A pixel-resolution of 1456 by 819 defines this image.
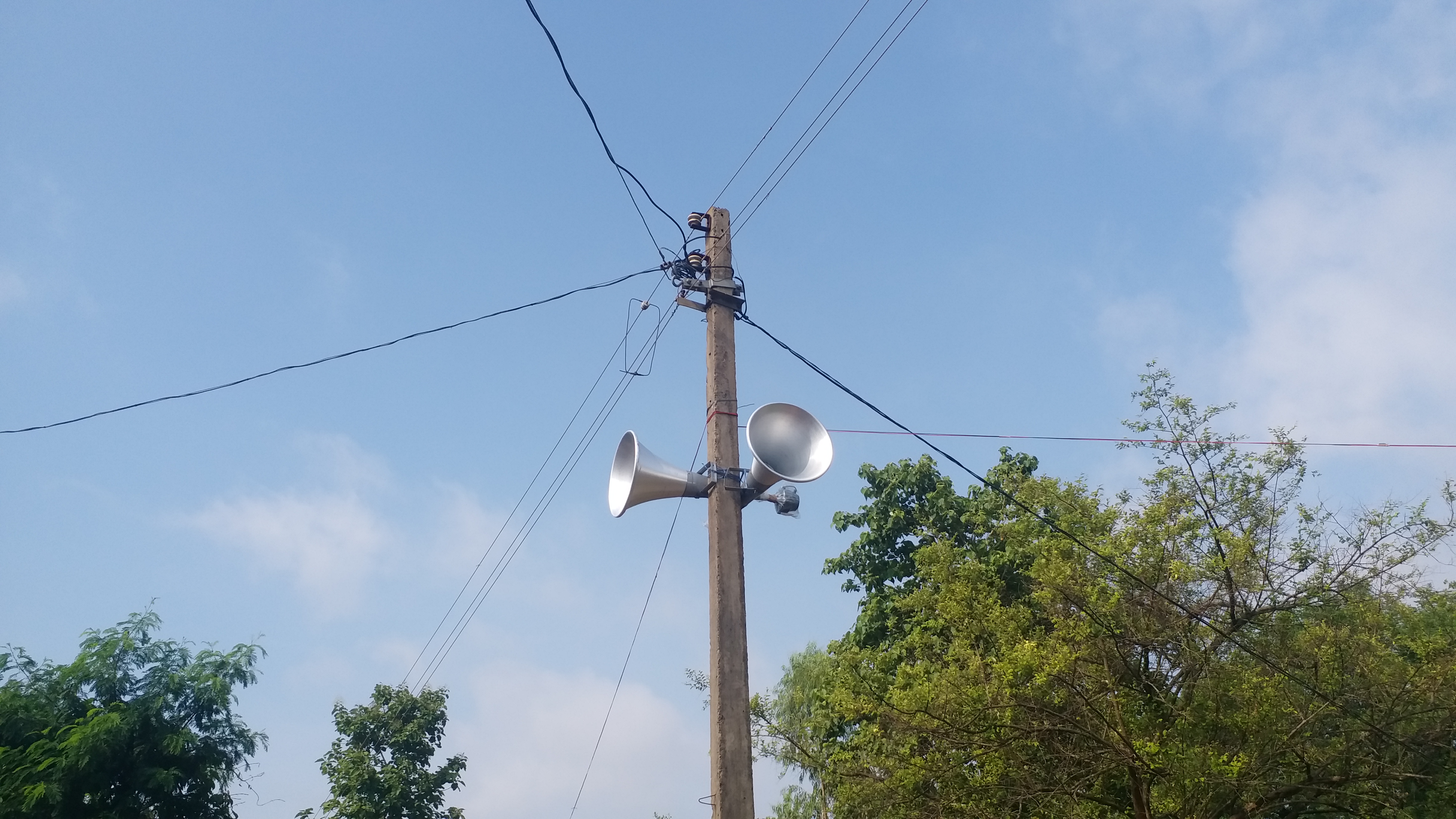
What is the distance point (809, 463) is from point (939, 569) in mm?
6739

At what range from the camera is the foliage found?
11961 mm

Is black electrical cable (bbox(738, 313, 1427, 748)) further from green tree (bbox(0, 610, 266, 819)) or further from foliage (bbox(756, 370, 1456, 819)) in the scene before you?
green tree (bbox(0, 610, 266, 819))

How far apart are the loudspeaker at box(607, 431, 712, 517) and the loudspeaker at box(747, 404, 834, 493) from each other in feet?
1.38

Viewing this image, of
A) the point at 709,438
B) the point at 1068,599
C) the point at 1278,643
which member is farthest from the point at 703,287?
the point at 1278,643

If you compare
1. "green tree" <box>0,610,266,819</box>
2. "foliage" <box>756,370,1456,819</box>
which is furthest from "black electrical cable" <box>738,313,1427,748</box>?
"green tree" <box>0,610,266,819</box>

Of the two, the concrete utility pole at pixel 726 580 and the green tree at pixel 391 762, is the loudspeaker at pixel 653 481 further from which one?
the green tree at pixel 391 762

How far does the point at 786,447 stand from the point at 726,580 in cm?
110

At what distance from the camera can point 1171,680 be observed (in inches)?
509

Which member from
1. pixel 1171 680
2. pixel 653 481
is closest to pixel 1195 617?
pixel 1171 680

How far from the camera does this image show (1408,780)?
1270 cm

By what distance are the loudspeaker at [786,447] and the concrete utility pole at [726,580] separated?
0.31m

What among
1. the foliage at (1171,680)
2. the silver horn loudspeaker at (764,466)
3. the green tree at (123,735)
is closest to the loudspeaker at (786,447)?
the silver horn loudspeaker at (764,466)

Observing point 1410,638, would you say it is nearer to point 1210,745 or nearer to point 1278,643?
point 1278,643

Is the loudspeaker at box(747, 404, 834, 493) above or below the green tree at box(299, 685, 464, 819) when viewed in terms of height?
below
